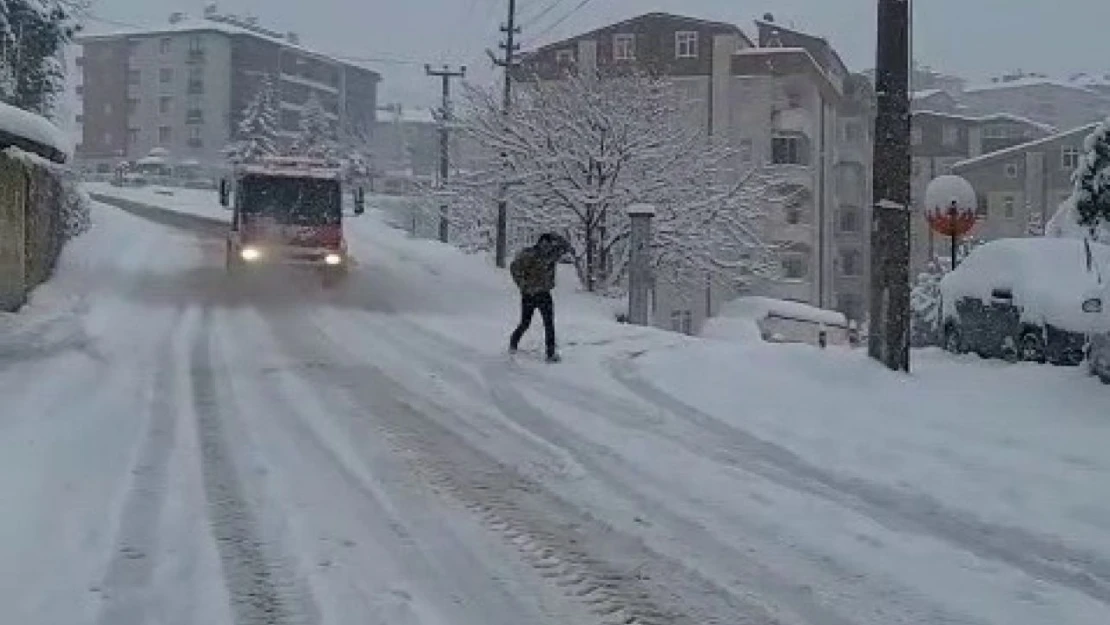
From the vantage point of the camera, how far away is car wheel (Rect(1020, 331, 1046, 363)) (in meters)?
13.3

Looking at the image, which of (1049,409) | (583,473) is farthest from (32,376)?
(1049,409)

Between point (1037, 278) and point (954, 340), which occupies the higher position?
point (1037, 278)

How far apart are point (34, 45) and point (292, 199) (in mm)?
7073

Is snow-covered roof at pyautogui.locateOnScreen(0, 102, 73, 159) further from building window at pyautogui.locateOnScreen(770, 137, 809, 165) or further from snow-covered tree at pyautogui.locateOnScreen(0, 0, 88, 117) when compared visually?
building window at pyautogui.locateOnScreen(770, 137, 809, 165)

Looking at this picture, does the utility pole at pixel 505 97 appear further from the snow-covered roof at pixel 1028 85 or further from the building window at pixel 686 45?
the snow-covered roof at pixel 1028 85

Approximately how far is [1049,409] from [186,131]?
93.4 m

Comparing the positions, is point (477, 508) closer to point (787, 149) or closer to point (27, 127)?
point (27, 127)

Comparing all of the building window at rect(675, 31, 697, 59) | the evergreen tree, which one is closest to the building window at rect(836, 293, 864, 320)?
the building window at rect(675, 31, 697, 59)

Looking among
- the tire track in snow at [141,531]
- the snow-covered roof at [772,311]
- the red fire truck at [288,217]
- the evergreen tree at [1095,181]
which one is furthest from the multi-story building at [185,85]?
the tire track in snow at [141,531]

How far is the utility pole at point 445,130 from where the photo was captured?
38219 millimetres

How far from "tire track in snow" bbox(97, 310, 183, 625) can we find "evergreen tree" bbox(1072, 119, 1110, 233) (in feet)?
46.4

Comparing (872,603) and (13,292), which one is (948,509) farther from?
(13,292)

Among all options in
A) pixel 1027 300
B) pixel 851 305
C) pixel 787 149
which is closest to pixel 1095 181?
pixel 1027 300

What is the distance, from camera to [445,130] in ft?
137
